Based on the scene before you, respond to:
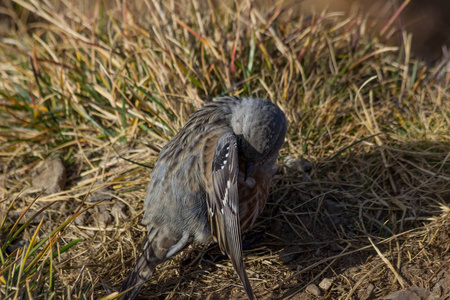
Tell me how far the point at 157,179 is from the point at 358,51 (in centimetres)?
282

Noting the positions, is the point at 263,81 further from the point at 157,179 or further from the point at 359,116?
the point at 157,179

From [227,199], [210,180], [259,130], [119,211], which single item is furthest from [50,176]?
[259,130]

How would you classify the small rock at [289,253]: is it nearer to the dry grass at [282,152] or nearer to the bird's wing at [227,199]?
the dry grass at [282,152]

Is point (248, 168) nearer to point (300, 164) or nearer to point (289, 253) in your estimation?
point (289, 253)

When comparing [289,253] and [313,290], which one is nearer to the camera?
[313,290]

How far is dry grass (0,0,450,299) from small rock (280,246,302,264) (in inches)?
0.6

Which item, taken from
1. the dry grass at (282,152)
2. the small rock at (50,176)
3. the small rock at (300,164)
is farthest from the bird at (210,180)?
the small rock at (50,176)

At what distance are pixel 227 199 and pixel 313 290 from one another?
85 centimetres

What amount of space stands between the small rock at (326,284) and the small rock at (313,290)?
0.04 m

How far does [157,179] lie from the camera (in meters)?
3.44

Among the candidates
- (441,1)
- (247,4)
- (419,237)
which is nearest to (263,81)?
(247,4)

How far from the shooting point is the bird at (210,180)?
3137mm

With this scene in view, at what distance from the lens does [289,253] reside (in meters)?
3.51

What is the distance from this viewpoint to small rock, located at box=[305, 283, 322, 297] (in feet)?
10.4
